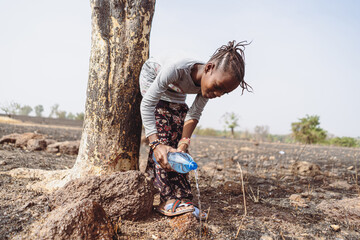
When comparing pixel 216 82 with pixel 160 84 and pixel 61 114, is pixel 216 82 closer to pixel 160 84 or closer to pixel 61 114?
pixel 160 84

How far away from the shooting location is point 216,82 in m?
2.00

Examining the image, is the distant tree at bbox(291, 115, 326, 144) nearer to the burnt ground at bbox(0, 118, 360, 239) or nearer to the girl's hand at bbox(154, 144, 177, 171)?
the burnt ground at bbox(0, 118, 360, 239)

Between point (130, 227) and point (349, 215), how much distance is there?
2.17m

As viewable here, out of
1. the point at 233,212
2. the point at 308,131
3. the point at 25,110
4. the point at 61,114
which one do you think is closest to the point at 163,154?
the point at 233,212

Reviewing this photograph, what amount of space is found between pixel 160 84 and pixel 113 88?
20.3 inches

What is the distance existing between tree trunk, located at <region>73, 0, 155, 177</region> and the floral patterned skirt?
228mm

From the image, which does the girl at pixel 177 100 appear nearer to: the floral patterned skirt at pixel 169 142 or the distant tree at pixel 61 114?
the floral patterned skirt at pixel 169 142

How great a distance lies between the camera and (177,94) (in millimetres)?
2574

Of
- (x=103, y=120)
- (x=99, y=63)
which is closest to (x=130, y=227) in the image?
(x=103, y=120)

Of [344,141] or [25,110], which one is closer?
[344,141]

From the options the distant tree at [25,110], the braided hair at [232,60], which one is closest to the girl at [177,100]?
the braided hair at [232,60]

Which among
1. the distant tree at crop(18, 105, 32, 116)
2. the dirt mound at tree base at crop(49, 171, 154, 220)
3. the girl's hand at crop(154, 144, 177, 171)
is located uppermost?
the distant tree at crop(18, 105, 32, 116)

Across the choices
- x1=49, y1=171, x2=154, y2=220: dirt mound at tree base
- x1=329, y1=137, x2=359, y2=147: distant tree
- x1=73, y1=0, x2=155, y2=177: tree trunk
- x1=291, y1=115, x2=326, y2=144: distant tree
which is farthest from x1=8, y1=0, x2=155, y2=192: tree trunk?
x1=329, y1=137, x2=359, y2=147: distant tree

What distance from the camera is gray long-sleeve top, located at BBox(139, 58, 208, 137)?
2.16 m
